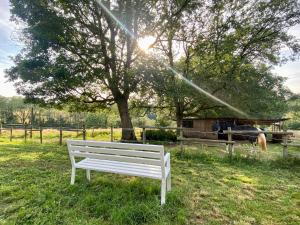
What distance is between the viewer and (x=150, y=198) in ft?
10.1

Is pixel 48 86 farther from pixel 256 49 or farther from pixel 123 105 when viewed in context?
pixel 256 49

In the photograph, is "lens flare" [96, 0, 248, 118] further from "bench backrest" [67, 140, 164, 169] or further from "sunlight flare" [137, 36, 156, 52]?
"bench backrest" [67, 140, 164, 169]

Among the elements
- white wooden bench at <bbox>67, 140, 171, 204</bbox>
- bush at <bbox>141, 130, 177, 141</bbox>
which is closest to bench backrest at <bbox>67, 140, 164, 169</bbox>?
white wooden bench at <bbox>67, 140, 171, 204</bbox>

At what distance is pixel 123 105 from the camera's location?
1280 centimetres

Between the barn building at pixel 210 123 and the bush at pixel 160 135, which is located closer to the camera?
the bush at pixel 160 135

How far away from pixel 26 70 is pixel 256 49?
1430 centimetres

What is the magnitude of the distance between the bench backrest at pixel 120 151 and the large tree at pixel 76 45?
5.95m

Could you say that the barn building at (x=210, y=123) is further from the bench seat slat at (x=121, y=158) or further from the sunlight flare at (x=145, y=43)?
the bench seat slat at (x=121, y=158)

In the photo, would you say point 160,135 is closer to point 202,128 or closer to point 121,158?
point 202,128

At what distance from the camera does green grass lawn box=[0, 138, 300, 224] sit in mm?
2639

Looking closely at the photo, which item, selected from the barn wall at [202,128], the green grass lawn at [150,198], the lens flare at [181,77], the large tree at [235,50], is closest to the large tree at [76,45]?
the lens flare at [181,77]

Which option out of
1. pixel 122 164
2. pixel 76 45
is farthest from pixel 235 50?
pixel 122 164

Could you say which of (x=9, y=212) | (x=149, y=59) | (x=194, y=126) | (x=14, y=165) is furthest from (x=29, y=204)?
(x=194, y=126)

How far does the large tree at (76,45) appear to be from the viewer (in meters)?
9.66
